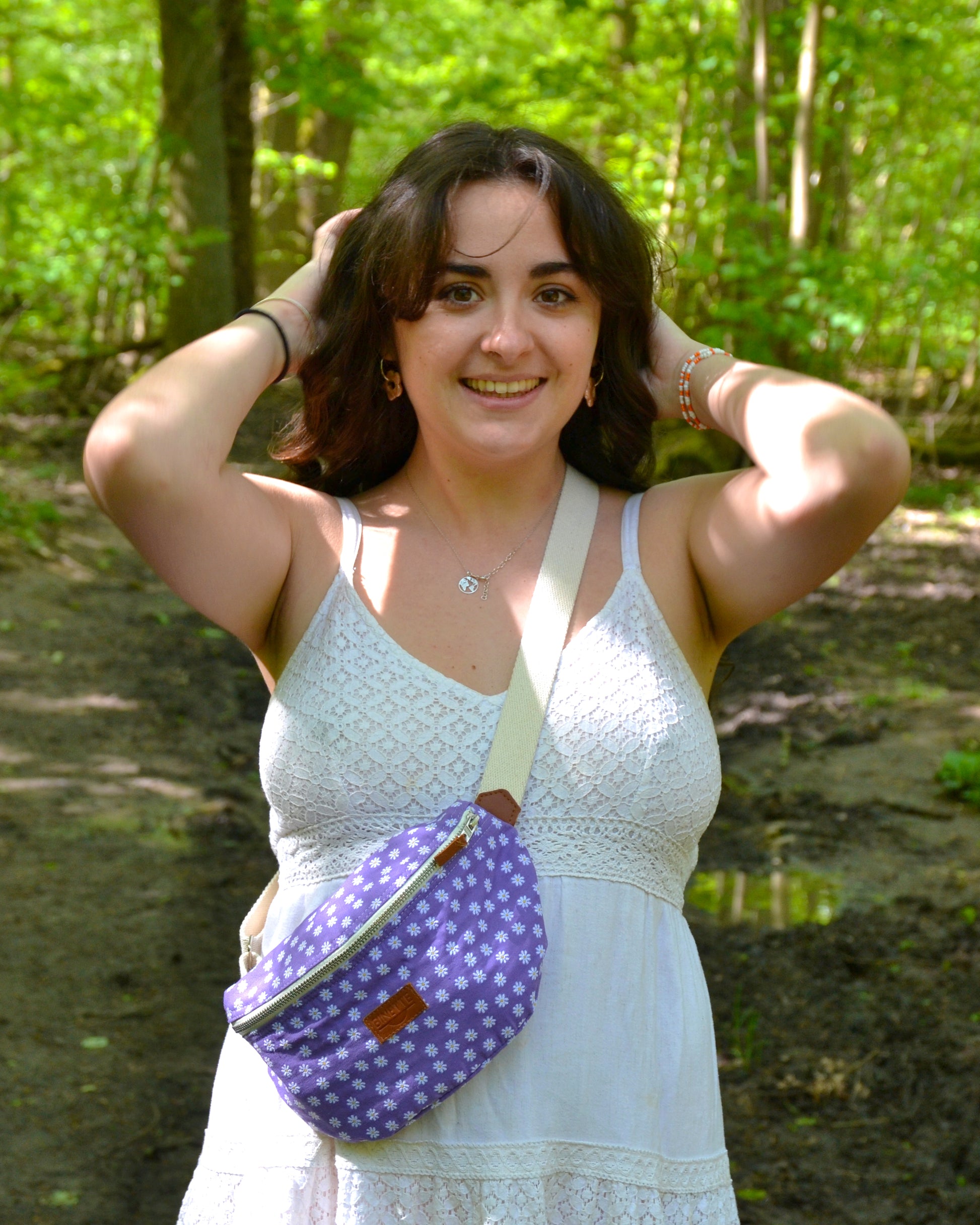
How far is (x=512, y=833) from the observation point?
5.37ft

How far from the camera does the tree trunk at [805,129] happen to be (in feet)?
25.8

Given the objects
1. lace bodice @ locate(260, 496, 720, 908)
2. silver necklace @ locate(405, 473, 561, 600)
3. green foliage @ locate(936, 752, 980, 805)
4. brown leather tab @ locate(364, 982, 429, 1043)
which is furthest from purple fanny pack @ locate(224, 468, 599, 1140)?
green foliage @ locate(936, 752, 980, 805)

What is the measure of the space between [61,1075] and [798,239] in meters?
6.23

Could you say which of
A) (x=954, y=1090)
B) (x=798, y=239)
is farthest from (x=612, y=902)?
(x=798, y=239)

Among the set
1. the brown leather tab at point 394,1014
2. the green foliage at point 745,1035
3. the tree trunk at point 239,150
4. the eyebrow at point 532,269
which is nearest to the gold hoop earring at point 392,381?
the eyebrow at point 532,269

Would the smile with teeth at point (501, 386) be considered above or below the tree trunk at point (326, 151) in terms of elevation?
above

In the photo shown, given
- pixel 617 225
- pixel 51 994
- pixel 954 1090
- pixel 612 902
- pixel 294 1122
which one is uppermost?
pixel 617 225

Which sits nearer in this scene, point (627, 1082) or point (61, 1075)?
point (627, 1082)

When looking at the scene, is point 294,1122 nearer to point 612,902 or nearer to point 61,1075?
point 612,902

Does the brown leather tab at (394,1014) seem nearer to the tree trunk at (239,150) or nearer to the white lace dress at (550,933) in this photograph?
the white lace dress at (550,933)

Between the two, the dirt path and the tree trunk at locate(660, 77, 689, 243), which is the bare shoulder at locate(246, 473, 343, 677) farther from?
the tree trunk at locate(660, 77, 689, 243)

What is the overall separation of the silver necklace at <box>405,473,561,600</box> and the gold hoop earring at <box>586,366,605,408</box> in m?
0.17

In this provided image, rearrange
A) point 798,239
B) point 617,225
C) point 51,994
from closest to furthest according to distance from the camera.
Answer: point 617,225
point 51,994
point 798,239

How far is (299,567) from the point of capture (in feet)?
6.15
